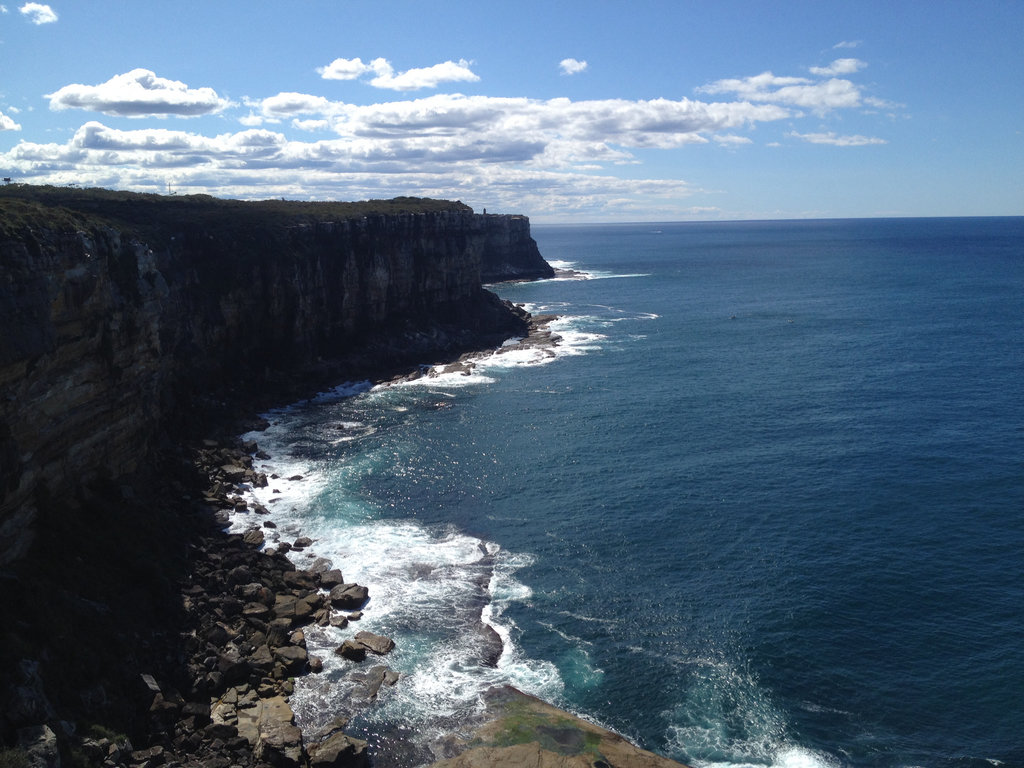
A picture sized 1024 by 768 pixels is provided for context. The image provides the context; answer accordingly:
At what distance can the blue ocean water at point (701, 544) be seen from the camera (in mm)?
33281

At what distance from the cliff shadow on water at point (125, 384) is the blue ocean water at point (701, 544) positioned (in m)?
7.80

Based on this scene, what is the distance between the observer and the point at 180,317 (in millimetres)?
76500

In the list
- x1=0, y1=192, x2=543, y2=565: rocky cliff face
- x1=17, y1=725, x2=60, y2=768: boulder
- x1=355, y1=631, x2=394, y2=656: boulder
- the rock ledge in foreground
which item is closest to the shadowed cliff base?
x1=17, y1=725, x2=60, y2=768: boulder

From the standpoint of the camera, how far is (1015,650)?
36.0 m

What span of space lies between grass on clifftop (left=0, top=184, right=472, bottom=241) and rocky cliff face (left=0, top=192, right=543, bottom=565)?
0.91 meters

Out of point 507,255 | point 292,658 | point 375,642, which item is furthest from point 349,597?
point 507,255

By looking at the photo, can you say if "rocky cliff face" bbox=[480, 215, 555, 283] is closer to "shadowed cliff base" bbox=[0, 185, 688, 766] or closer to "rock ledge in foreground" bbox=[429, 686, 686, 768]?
"shadowed cliff base" bbox=[0, 185, 688, 766]

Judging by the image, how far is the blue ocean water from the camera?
3328 cm

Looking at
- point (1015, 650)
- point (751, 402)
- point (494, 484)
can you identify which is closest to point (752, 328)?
point (751, 402)

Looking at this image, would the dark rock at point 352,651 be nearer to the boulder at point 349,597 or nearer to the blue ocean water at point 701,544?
the blue ocean water at point 701,544

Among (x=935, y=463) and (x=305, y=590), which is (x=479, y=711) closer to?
(x=305, y=590)

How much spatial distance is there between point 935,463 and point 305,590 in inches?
1798

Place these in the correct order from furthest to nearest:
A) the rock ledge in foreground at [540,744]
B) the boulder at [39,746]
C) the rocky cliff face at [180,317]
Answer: the rocky cliff face at [180,317] < the rock ledge in foreground at [540,744] < the boulder at [39,746]

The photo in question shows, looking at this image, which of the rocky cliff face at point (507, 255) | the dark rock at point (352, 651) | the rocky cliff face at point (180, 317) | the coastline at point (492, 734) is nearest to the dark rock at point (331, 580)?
the coastline at point (492, 734)
